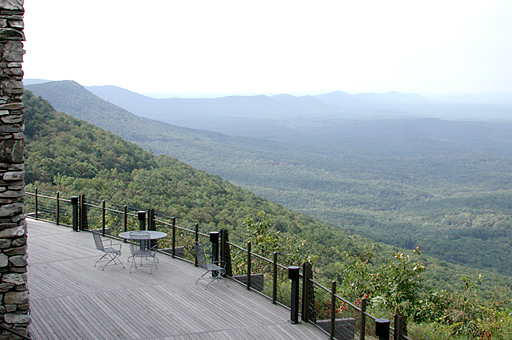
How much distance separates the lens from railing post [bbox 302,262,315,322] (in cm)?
689

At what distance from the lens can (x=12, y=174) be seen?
532 centimetres

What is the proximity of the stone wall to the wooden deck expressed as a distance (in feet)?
3.75

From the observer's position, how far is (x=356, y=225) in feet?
259

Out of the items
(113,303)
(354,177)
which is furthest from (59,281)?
(354,177)

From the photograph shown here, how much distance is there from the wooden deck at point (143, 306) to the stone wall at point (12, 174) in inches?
45.1

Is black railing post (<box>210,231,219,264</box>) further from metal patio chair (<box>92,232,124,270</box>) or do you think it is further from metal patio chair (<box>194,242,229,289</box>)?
metal patio chair (<box>92,232,124,270</box>)

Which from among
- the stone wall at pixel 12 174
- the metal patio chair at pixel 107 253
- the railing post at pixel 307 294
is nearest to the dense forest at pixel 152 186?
the metal patio chair at pixel 107 253

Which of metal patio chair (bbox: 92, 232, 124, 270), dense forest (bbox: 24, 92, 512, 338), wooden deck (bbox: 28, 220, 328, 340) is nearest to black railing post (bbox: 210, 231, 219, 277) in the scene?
wooden deck (bbox: 28, 220, 328, 340)

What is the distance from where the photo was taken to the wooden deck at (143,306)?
21.8 ft

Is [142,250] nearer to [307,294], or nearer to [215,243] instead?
[215,243]

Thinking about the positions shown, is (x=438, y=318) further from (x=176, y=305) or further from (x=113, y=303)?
(x=113, y=303)

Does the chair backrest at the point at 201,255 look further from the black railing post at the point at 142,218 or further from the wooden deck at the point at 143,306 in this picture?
the black railing post at the point at 142,218

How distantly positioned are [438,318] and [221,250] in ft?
15.4

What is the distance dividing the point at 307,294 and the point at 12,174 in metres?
4.24
